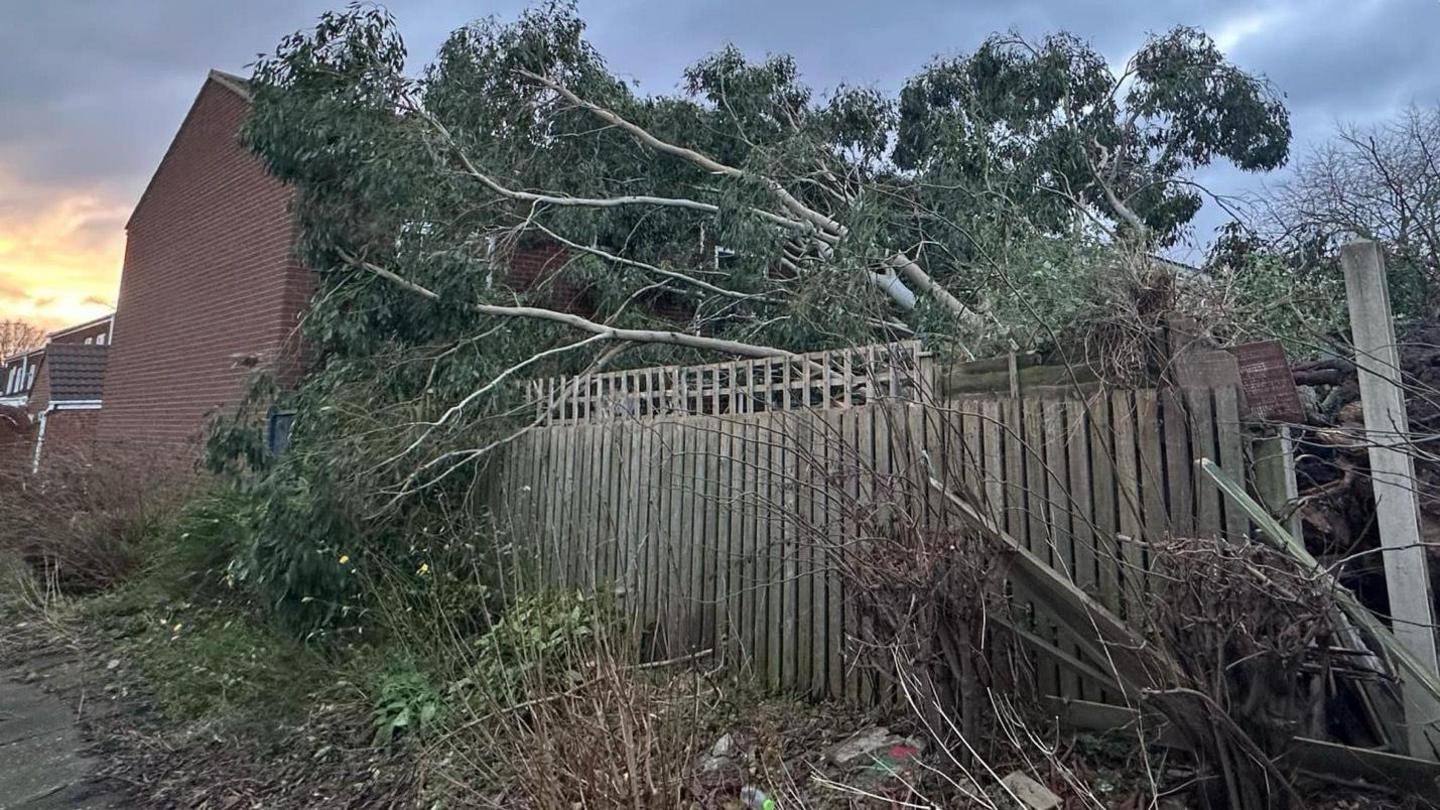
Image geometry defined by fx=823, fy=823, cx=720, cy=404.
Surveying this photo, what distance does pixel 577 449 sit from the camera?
5.66 metres

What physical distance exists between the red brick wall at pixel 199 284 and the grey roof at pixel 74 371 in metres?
10.3

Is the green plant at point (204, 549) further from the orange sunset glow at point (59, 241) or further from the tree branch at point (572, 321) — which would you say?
the orange sunset glow at point (59, 241)

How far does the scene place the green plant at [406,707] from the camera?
4094mm

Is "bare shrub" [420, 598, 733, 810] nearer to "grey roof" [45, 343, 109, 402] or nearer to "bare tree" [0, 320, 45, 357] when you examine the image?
"grey roof" [45, 343, 109, 402]

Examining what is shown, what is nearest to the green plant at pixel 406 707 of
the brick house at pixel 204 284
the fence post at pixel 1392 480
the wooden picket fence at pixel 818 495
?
the wooden picket fence at pixel 818 495

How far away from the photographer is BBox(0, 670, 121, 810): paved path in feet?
13.5

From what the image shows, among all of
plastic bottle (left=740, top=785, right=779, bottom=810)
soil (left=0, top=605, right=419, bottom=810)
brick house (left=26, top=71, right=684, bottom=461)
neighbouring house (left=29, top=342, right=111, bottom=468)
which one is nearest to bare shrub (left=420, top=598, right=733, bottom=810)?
plastic bottle (left=740, top=785, right=779, bottom=810)

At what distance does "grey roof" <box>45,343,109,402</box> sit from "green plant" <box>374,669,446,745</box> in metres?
24.7

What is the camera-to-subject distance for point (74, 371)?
24.4 metres

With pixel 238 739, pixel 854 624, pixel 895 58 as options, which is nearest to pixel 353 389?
pixel 238 739

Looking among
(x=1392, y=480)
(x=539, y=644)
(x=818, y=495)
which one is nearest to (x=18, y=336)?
(x=539, y=644)

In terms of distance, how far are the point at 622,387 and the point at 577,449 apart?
1.73 feet

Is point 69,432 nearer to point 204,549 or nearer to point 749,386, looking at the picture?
point 204,549

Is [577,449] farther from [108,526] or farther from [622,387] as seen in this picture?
[108,526]
